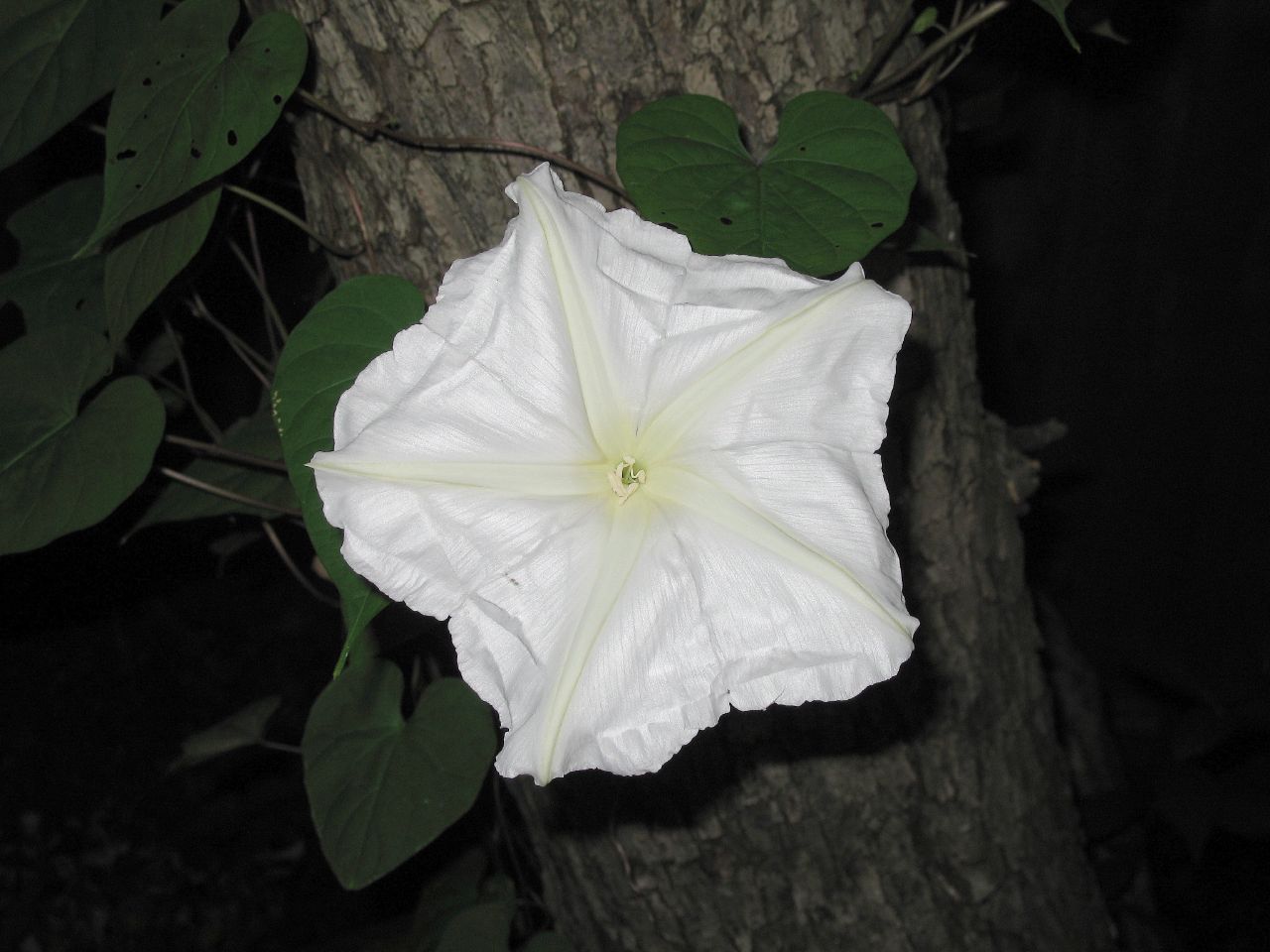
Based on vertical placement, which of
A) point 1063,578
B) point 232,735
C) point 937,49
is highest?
point 937,49

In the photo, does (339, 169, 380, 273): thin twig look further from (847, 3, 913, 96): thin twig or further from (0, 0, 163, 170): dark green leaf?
(847, 3, 913, 96): thin twig

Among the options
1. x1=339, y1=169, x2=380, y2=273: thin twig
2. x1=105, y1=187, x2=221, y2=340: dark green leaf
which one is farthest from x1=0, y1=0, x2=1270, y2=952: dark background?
x1=339, y1=169, x2=380, y2=273: thin twig

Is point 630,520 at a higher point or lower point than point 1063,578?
higher

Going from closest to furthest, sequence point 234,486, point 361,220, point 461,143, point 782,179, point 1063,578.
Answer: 1. point 782,179
2. point 461,143
3. point 361,220
4. point 234,486
5. point 1063,578

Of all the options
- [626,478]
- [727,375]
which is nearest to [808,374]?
[727,375]

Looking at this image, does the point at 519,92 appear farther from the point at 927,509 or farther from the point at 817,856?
the point at 817,856

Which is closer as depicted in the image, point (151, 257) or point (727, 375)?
point (727, 375)

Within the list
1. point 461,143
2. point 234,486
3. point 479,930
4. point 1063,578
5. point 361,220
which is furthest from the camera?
point 1063,578

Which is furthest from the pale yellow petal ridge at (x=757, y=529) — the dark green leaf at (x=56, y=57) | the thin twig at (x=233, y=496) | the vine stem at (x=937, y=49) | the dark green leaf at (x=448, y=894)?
the dark green leaf at (x=448, y=894)

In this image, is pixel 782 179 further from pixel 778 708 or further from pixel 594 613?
pixel 778 708
